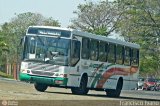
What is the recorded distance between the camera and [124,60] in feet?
109

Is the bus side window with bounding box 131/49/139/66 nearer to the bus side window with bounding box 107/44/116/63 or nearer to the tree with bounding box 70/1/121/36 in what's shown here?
the bus side window with bounding box 107/44/116/63

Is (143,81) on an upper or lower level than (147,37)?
lower

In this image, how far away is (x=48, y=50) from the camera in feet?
89.0

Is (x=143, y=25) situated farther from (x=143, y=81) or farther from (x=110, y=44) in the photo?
(x=110, y=44)

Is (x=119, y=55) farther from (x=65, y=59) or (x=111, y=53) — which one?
(x=65, y=59)

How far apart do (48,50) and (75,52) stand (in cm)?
143

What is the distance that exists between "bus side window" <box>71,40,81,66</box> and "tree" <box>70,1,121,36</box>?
5341 centimetres

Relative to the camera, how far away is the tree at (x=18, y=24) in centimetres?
9625

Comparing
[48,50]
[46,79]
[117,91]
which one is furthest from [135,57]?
[48,50]

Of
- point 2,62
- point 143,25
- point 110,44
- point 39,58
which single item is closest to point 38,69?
point 39,58

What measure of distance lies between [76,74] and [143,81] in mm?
43158

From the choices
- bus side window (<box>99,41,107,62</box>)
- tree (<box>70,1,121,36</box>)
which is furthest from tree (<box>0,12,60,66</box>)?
bus side window (<box>99,41,107,62</box>)

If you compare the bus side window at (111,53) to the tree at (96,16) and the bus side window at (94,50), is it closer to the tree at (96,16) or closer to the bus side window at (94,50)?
the bus side window at (94,50)

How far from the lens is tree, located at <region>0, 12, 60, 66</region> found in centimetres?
9625
